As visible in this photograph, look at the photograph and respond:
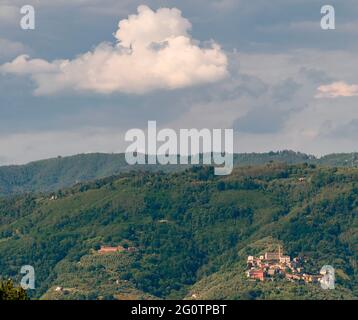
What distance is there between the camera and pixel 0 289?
10306 cm
